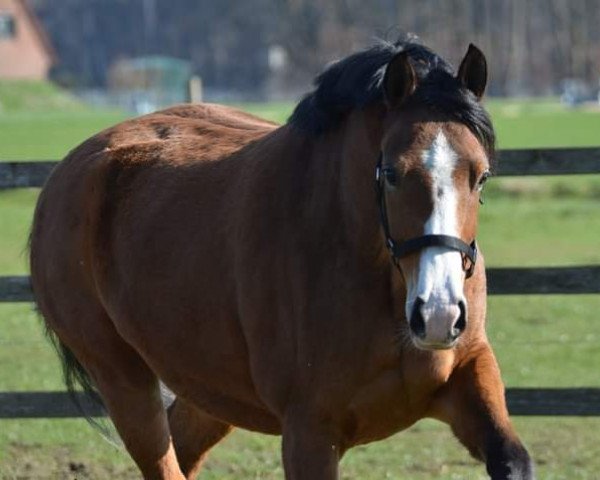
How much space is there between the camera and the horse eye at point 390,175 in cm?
430

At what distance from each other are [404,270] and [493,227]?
1740 cm

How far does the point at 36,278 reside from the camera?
6.41 metres

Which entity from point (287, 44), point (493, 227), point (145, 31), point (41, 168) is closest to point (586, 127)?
point (493, 227)

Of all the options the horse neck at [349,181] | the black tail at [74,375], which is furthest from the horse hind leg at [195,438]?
the horse neck at [349,181]

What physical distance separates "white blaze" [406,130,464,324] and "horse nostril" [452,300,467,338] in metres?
0.03

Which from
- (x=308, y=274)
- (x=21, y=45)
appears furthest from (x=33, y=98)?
(x=308, y=274)

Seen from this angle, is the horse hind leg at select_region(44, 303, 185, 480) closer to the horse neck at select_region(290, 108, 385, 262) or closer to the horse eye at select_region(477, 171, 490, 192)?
the horse neck at select_region(290, 108, 385, 262)

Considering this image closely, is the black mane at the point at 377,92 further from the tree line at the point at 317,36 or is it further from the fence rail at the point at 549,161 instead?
the tree line at the point at 317,36

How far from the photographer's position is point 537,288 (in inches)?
290

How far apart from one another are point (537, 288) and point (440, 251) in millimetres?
3347

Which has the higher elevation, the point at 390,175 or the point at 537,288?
the point at 390,175

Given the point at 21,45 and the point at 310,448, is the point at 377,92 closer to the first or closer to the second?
the point at 310,448

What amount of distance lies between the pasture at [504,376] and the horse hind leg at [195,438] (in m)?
0.99

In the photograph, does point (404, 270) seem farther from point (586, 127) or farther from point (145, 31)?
point (145, 31)
